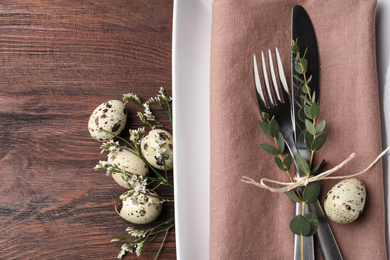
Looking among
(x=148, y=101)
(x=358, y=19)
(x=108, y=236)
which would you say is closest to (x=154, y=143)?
(x=148, y=101)

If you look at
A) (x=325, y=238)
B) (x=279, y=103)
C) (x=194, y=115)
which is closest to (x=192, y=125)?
(x=194, y=115)

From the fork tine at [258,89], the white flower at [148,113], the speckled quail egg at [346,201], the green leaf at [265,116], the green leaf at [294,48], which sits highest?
the green leaf at [294,48]

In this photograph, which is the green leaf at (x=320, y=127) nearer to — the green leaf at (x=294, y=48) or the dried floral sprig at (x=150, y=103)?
the green leaf at (x=294, y=48)

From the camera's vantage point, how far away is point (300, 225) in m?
0.42

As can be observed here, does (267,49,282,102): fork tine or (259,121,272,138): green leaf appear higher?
(267,49,282,102): fork tine

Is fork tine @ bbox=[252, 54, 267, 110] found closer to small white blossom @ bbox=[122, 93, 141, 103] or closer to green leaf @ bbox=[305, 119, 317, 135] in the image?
green leaf @ bbox=[305, 119, 317, 135]

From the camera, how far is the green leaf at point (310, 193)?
43 cm

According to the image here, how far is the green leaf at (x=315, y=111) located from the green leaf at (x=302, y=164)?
2.1 inches

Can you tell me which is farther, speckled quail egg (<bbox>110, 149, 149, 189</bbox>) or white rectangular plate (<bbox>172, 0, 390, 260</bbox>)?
speckled quail egg (<bbox>110, 149, 149, 189</bbox>)

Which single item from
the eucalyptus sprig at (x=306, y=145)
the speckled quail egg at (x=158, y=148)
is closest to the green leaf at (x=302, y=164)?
the eucalyptus sprig at (x=306, y=145)

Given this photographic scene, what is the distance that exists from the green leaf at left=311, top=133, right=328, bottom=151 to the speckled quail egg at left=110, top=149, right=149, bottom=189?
0.95 feet

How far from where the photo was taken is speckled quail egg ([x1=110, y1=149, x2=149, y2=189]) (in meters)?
0.58

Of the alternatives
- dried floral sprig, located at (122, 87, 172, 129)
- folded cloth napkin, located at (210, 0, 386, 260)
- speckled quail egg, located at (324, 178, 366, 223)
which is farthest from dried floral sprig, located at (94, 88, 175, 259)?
speckled quail egg, located at (324, 178, 366, 223)

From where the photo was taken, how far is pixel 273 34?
47 centimetres
